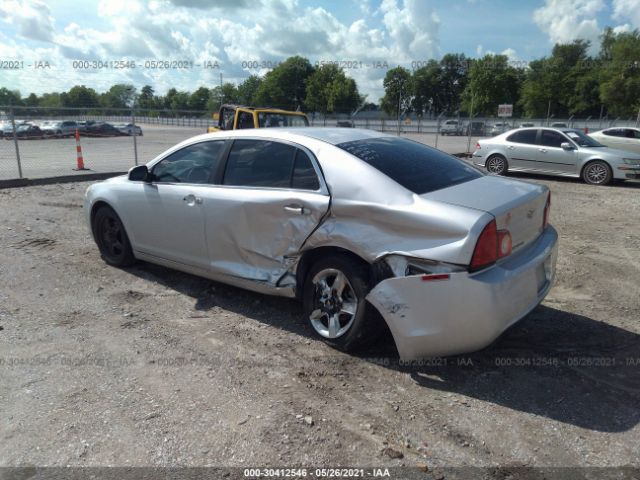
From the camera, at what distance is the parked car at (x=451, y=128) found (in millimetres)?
48906

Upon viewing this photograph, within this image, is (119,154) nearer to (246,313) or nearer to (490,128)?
(246,313)

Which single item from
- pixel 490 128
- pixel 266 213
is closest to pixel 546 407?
pixel 266 213

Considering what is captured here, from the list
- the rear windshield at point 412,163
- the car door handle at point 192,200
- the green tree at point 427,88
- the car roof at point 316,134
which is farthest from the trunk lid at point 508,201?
the green tree at point 427,88

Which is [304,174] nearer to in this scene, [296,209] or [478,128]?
[296,209]

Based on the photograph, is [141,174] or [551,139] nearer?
[141,174]

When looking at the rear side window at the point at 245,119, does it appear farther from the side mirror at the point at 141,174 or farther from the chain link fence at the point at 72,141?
the side mirror at the point at 141,174

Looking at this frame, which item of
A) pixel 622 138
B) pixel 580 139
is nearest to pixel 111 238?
pixel 580 139

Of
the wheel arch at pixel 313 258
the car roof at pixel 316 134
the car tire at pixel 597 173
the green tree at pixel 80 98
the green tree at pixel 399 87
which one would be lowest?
the car tire at pixel 597 173

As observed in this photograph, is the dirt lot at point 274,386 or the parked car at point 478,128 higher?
the parked car at point 478,128

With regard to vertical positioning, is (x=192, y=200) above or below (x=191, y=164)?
below

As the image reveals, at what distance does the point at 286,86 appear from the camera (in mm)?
86375

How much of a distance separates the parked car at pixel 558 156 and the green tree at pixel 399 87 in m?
83.6

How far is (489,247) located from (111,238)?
415 cm

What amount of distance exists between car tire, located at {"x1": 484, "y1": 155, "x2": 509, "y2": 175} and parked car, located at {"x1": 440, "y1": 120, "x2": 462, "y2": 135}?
119ft
